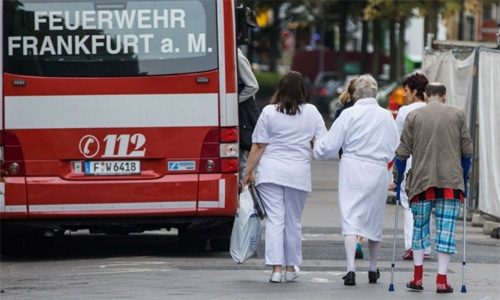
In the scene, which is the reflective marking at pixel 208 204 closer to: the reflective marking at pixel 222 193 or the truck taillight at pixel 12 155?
the reflective marking at pixel 222 193

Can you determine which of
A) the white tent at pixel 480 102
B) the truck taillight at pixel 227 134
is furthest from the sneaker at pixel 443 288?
the white tent at pixel 480 102

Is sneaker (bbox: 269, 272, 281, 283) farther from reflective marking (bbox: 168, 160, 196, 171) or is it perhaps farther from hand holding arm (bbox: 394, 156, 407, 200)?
reflective marking (bbox: 168, 160, 196, 171)

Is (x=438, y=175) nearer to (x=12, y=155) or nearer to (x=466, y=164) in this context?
(x=466, y=164)

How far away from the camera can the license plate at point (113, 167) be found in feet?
42.8

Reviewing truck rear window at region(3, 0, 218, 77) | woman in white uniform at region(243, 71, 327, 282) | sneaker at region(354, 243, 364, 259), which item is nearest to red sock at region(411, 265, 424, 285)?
Result: woman in white uniform at region(243, 71, 327, 282)

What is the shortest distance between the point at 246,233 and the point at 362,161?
1159 mm

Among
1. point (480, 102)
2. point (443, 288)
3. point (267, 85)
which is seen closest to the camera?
point (443, 288)

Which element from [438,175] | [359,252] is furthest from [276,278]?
[359,252]

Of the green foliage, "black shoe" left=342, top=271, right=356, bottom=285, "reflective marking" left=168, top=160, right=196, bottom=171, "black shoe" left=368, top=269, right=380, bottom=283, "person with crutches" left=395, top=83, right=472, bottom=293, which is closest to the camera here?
"person with crutches" left=395, top=83, right=472, bottom=293

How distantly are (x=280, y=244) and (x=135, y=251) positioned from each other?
313 cm

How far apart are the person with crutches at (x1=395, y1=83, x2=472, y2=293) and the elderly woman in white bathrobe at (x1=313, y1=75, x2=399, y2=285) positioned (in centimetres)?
28

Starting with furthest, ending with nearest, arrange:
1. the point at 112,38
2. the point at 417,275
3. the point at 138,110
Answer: the point at 112,38, the point at 138,110, the point at 417,275

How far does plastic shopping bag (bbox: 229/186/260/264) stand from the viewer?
11609 millimetres

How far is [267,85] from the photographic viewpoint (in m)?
65.5
